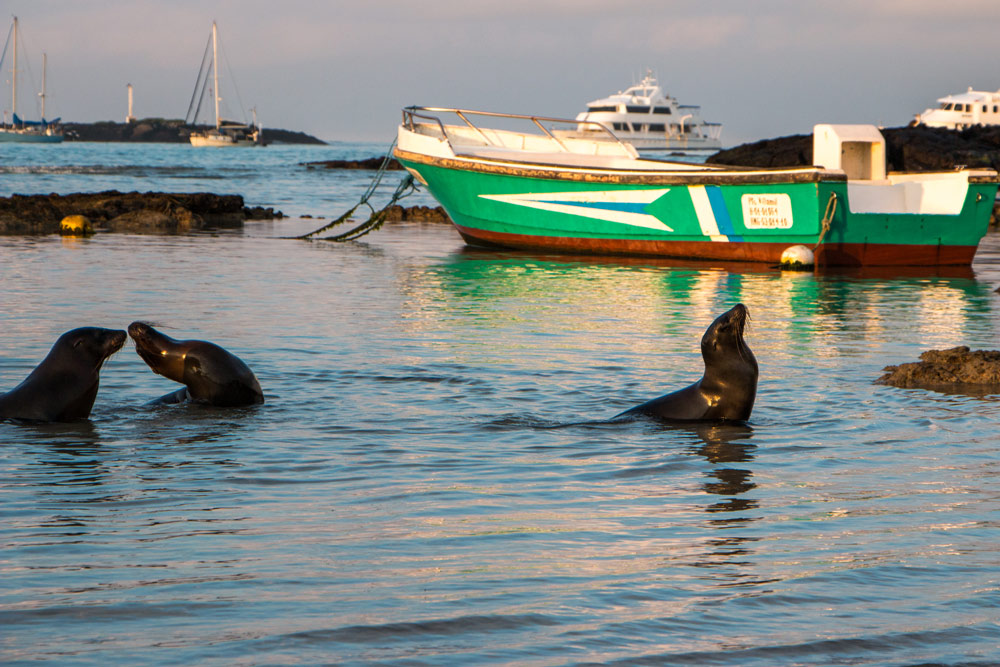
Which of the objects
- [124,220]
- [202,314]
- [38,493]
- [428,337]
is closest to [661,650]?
[38,493]

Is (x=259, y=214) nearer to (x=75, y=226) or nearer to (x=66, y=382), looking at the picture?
(x=75, y=226)

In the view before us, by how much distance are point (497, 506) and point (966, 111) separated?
81879 mm

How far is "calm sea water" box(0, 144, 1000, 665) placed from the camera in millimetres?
3525

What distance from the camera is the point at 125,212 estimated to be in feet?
80.3

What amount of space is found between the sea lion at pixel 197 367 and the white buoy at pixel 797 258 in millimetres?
11548

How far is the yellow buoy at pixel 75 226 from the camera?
815 inches

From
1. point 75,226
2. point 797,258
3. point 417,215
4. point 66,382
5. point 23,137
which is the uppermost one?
point 23,137

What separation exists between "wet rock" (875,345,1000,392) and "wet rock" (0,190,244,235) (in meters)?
17.0

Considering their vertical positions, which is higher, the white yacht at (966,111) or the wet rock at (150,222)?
the white yacht at (966,111)

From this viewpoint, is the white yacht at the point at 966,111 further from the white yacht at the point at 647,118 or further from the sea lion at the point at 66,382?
the sea lion at the point at 66,382

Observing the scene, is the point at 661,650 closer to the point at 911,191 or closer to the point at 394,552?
the point at 394,552

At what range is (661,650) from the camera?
3.40 m

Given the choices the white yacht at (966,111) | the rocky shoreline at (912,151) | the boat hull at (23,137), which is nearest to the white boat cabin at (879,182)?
the rocky shoreline at (912,151)

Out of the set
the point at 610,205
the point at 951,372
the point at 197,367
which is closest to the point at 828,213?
the point at 610,205
